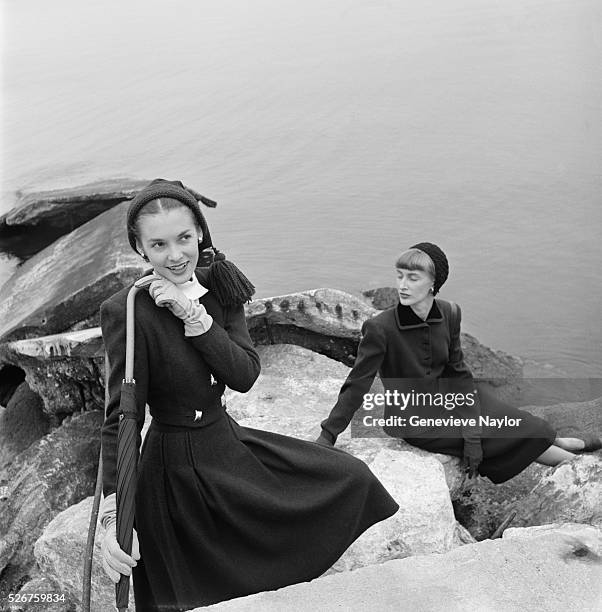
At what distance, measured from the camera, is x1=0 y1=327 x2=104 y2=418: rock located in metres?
4.57

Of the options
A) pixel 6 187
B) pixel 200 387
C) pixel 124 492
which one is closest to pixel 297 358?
pixel 200 387

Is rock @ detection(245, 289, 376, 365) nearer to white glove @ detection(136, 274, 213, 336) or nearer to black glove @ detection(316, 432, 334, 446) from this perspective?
black glove @ detection(316, 432, 334, 446)

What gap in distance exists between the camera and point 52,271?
6.70 m

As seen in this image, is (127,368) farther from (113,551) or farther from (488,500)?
(488,500)

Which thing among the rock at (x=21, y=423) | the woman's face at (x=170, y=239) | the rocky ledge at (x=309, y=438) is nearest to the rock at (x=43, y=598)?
the rocky ledge at (x=309, y=438)

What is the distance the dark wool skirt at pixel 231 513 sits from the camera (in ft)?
8.57

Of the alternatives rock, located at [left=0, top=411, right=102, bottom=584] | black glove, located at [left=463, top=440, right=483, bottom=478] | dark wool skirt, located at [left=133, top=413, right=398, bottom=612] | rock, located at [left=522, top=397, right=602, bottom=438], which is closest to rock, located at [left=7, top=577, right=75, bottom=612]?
rock, located at [left=0, top=411, right=102, bottom=584]

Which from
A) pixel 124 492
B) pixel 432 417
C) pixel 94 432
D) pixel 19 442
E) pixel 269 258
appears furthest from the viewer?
pixel 269 258

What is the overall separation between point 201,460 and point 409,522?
3.12 feet

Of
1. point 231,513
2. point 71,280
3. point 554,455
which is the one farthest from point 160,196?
point 71,280

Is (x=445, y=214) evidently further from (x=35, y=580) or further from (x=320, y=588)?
(x=320, y=588)

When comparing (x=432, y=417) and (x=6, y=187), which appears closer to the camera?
(x=432, y=417)

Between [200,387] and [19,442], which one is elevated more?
[200,387]

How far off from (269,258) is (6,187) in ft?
11.8
